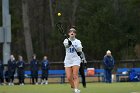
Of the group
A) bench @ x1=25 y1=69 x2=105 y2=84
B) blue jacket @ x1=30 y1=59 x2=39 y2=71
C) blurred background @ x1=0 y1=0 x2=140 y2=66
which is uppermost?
blurred background @ x1=0 y1=0 x2=140 y2=66

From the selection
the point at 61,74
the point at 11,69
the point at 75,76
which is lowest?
the point at 75,76

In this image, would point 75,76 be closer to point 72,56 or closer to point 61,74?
point 72,56

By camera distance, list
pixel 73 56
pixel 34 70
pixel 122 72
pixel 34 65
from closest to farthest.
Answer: pixel 73 56, pixel 34 70, pixel 34 65, pixel 122 72

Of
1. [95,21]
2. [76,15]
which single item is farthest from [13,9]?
[95,21]

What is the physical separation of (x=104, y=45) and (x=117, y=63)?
49.1 ft

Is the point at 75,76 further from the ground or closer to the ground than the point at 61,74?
closer to the ground

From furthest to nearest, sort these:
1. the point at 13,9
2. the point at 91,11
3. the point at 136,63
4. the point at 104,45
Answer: the point at 13,9 < the point at 91,11 < the point at 104,45 < the point at 136,63

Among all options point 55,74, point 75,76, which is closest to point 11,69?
point 55,74

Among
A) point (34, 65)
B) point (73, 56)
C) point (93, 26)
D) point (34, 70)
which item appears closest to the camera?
point (73, 56)

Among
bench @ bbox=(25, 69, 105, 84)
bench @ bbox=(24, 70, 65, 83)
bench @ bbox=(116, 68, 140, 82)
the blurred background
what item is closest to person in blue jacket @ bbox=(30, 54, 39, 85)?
bench @ bbox=(25, 69, 105, 84)

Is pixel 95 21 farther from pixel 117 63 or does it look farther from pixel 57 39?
pixel 117 63

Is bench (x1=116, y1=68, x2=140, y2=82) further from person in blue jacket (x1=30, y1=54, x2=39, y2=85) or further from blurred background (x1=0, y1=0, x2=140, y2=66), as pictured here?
blurred background (x1=0, y1=0, x2=140, y2=66)

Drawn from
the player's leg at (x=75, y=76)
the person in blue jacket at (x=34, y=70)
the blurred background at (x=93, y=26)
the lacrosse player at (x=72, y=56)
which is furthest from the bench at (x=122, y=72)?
the player's leg at (x=75, y=76)

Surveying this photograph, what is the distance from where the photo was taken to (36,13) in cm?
7431
